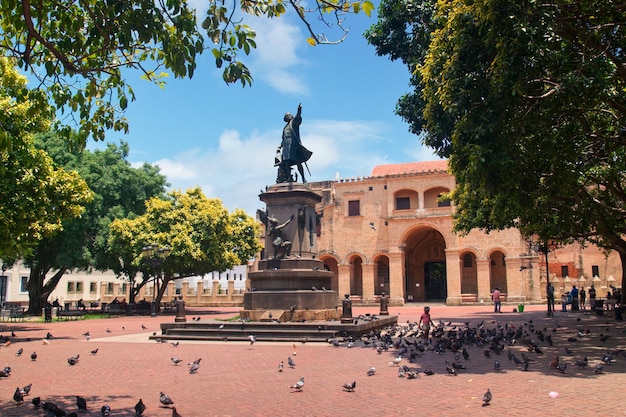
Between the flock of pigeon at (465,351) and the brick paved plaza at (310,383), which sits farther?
the flock of pigeon at (465,351)

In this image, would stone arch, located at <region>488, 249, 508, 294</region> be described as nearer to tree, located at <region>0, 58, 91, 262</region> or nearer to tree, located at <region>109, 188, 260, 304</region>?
tree, located at <region>109, 188, 260, 304</region>

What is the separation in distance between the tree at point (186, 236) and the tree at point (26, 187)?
44.2 ft

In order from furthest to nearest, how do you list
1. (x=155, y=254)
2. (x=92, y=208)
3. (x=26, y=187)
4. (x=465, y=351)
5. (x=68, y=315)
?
(x=92, y=208)
(x=155, y=254)
(x=68, y=315)
(x=26, y=187)
(x=465, y=351)

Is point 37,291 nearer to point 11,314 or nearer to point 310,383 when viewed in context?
point 11,314

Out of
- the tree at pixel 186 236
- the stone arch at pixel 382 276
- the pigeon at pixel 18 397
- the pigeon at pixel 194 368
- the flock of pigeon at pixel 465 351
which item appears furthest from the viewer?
the stone arch at pixel 382 276

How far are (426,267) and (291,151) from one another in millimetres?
34566

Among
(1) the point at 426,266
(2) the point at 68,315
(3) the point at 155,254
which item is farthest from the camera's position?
(1) the point at 426,266

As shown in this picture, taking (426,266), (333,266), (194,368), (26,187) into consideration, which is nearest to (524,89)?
(194,368)

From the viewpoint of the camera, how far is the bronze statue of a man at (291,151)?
60.3 feet

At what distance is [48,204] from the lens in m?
16.8

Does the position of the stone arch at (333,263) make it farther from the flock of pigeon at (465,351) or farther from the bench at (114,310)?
the flock of pigeon at (465,351)

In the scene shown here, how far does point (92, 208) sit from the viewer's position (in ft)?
103

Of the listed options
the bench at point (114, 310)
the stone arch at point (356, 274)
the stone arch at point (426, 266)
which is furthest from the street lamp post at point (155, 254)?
the stone arch at point (426, 266)

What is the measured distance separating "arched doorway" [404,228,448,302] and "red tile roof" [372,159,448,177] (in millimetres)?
5719
